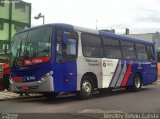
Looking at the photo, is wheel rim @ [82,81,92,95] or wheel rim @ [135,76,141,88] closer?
wheel rim @ [82,81,92,95]

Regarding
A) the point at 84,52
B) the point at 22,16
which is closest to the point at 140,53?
the point at 84,52

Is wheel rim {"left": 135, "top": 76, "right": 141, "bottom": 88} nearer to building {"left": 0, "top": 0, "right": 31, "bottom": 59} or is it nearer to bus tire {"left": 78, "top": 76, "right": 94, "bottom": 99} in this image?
bus tire {"left": 78, "top": 76, "right": 94, "bottom": 99}

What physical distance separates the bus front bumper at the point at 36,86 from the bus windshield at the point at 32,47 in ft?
2.47

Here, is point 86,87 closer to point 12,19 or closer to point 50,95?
point 50,95

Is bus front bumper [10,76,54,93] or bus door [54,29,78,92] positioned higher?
bus door [54,29,78,92]

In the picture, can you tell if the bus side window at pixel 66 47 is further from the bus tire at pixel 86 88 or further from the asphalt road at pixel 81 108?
the asphalt road at pixel 81 108

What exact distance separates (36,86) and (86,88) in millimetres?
2431

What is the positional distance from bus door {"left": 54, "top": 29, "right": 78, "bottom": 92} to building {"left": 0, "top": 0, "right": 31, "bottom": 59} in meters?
28.6

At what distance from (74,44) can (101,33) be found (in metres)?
2.35

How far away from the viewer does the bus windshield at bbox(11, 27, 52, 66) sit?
14.5m

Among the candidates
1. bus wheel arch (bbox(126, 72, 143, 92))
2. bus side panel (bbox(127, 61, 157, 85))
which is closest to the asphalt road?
bus side panel (bbox(127, 61, 157, 85))

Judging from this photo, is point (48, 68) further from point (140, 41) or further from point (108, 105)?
point (140, 41)

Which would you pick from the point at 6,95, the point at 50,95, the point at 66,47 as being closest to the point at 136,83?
the point at 50,95

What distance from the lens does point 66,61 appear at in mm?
14914
